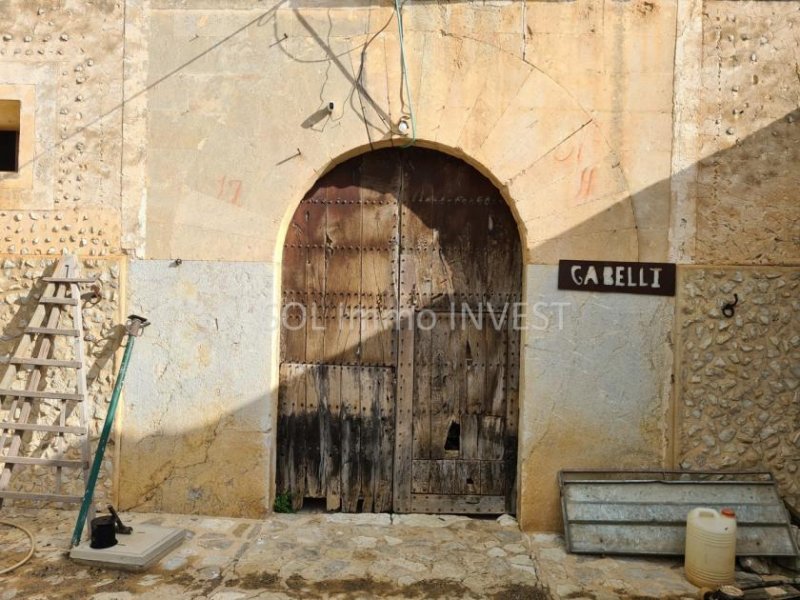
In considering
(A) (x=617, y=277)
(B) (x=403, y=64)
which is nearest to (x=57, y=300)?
(B) (x=403, y=64)

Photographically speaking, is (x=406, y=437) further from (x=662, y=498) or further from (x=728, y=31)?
(x=728, y=31)

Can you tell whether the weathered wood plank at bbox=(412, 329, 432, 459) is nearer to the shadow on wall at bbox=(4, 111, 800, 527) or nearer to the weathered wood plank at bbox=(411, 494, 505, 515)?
the weathered wood plank at bbox=(411, 494, 505, 515)

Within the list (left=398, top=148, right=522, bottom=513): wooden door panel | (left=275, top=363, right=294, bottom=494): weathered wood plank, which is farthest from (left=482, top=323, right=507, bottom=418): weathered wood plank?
(left=275, top=363, right=294, bottom=494): weathered wood plank

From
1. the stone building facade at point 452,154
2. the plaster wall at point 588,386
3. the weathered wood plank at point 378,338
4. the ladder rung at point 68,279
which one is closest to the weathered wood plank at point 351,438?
the weathered wood plank at point 378,338

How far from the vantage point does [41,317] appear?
14.4 feet

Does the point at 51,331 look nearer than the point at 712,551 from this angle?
No

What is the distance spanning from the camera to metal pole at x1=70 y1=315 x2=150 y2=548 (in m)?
3.90

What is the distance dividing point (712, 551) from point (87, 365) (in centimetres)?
410

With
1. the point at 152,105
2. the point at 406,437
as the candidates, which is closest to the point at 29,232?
the point at 152,105

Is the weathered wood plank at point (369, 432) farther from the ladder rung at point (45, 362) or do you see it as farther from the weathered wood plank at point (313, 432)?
the ladder rung at point (45, 362)

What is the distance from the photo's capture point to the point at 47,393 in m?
4.22

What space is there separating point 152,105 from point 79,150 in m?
0.60

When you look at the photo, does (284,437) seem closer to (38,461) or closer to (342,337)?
(342,337)

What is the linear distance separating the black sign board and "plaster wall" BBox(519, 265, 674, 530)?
5cm
